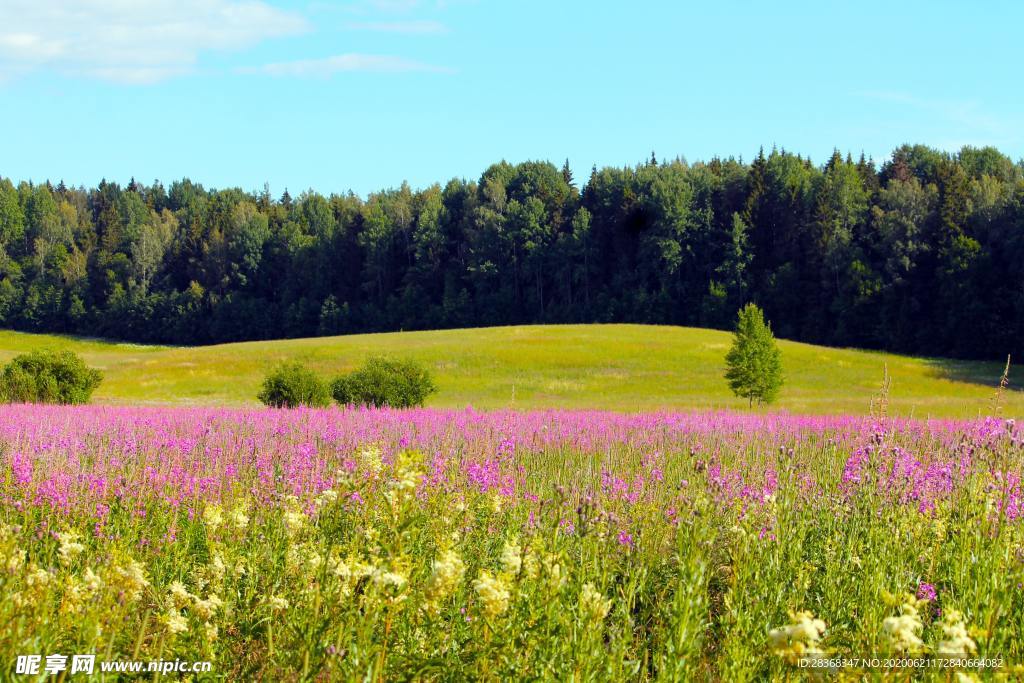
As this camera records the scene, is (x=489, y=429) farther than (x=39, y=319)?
No

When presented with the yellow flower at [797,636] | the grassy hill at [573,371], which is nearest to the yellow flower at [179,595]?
the yellow flower at [797,636]

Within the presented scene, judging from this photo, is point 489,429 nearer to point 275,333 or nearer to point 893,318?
point 893,318

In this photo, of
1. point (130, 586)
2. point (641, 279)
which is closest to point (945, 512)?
point (130, 586)

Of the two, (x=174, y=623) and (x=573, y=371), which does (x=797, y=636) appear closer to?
(x=174, y=623)

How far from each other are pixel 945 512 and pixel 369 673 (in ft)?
17.0

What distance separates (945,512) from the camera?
22.7ft

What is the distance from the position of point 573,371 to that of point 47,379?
2682 cm

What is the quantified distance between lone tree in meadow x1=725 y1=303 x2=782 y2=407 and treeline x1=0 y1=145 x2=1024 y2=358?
129ft

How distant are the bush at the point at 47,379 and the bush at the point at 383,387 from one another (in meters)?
7.24

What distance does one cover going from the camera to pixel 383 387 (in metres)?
25.7

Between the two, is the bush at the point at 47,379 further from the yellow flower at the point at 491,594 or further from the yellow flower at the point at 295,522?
the yellow flower at the point at 491,594

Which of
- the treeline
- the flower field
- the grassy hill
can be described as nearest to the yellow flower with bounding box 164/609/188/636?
the flower field

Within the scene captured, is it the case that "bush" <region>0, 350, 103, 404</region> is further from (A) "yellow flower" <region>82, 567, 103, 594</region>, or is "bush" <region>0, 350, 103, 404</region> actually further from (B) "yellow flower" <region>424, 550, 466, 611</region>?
(B) "yellow flower" <region>424, 550, 466, 611</region>

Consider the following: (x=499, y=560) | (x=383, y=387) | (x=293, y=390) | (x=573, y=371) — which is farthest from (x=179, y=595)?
(x=573, y=371)
